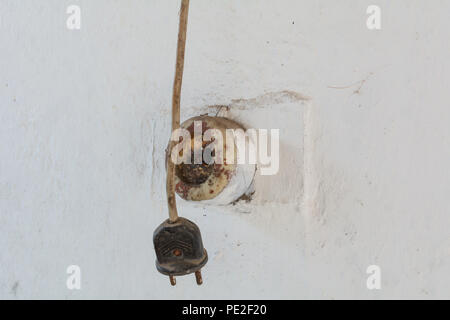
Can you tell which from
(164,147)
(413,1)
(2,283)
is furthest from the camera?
(2,283)

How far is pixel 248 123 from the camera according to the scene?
0.52m

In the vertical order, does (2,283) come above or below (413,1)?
below

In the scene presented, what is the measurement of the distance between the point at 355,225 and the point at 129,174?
0.30 metres

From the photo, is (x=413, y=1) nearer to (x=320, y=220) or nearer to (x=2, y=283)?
(x=320, y=220)

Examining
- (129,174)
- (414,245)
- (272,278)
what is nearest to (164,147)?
(129,174)

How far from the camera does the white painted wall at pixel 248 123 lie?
474mm

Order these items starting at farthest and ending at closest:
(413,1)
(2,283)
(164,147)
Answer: (2,283)
(164,147)
(413,1)

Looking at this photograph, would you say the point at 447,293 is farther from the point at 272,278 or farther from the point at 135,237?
the point at 135,237

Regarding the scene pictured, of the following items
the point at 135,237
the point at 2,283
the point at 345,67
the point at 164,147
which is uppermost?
the point at 345,67

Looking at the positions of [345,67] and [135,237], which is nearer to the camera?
[345,67]

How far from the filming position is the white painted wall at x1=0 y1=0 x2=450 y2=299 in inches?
18.6

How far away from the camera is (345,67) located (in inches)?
18.9

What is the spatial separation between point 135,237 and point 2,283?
0.25 meters

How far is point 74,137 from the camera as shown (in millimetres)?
604
